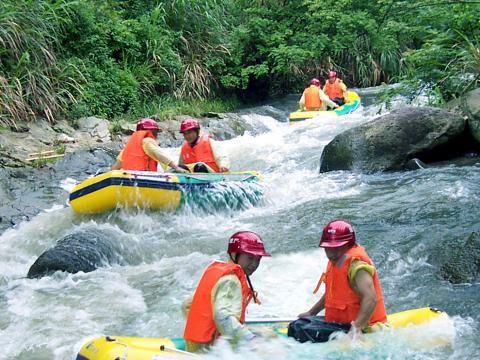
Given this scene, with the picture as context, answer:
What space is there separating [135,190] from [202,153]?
1179 mm

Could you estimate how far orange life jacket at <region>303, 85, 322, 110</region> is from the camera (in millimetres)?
14969

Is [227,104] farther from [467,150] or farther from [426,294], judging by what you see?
[426,294]

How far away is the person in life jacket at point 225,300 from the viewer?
3750 mm

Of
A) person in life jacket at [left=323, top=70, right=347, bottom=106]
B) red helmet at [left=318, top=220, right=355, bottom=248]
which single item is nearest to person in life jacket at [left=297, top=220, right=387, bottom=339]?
red helmet at [left=318, top=220, right=355, bottom=248]

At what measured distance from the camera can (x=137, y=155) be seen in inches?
329

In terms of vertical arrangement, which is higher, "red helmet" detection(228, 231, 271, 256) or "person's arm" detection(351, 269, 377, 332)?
"red helmet" detection(228, 231, 271, 256)

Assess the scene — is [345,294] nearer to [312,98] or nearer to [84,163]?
[84,163]

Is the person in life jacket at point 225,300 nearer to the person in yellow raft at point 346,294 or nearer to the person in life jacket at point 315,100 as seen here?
the person in yellow raft at point 346,294

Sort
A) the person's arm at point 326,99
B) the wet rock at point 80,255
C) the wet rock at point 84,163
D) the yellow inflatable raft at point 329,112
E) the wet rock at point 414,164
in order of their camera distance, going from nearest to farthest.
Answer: the wet rock at point 80,255 < the wet rock at point 414,164 < the wet rock at point 84,163 < the yellow inflatable raft at point 329,112 < the person's arm at point 326,99

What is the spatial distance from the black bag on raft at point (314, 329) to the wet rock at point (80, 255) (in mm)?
2924

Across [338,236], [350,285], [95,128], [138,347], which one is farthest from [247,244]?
[95,128]

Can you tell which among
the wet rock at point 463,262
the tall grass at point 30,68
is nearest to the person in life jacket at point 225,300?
the wet rock at point 463,262

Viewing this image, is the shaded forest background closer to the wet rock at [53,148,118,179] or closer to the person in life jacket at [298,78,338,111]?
the wet rock at [53,148,118,179]

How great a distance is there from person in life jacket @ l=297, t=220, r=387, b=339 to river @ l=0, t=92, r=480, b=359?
128 mm
